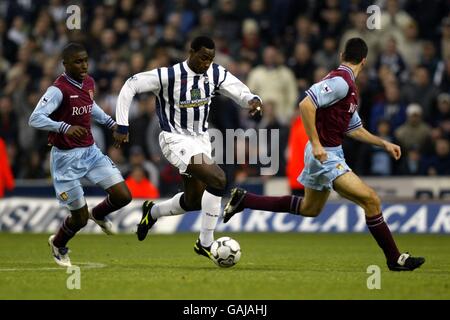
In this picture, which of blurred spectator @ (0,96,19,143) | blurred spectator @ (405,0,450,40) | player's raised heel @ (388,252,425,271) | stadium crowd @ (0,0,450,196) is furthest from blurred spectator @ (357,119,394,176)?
player's raised heel @ (388,252,425,271)

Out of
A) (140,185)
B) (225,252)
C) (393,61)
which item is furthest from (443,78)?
(225,252)

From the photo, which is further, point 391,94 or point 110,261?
point 391,94

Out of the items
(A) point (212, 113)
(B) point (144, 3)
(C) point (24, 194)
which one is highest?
(B) point (144, 3)

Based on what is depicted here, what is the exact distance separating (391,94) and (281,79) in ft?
6.38

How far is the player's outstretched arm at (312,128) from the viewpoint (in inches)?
414

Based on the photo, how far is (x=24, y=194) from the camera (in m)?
19.3

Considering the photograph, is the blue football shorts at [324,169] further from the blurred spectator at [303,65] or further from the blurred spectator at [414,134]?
the blurred spectator at [303,65]

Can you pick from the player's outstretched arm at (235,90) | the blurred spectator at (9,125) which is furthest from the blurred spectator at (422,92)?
the player's outstretched arm at (235,90)

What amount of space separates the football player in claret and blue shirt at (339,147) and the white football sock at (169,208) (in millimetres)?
1419

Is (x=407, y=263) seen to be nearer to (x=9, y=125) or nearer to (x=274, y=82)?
(x=274, y=82)
